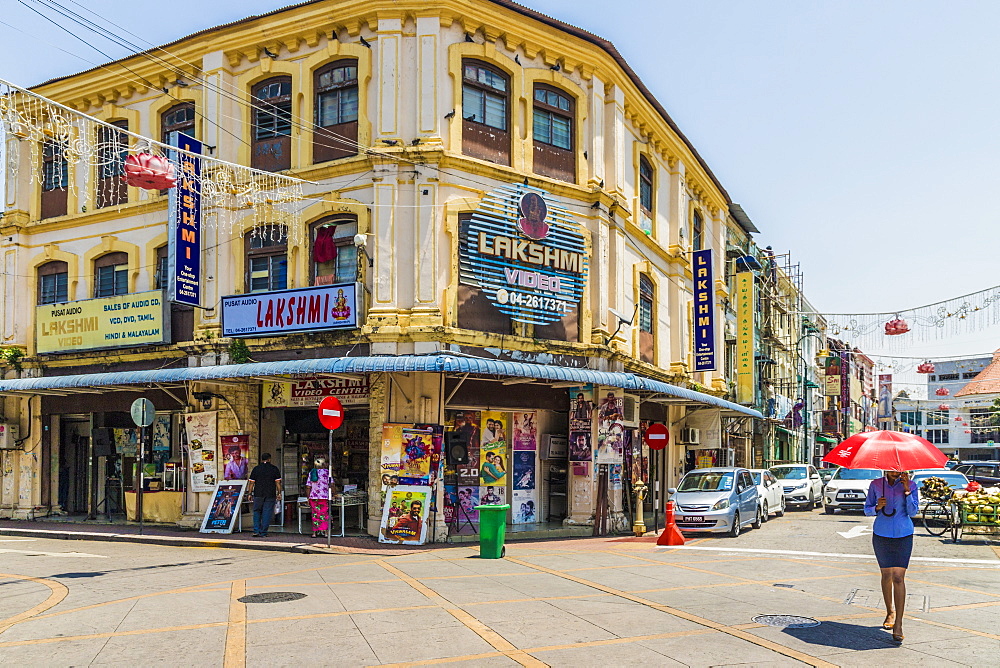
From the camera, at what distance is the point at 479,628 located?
9.02 metres

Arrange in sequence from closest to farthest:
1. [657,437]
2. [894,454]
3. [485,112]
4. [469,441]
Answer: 1. [894,454]
2. [469,441]
3. [485,112]
4. [657,437]

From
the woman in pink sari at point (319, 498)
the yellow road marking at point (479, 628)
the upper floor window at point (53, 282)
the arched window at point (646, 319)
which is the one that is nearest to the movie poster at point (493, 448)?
the woman in pink sari at point (319, 498)

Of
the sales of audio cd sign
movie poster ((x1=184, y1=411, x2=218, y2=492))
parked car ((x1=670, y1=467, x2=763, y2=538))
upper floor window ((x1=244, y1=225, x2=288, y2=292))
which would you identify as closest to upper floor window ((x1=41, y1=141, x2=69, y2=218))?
upper floor window ((x1=244, y1=225, x2=288, y2=292))

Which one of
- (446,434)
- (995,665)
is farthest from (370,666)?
(446,434)

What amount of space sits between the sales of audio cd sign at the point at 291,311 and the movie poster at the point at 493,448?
12.8 feet

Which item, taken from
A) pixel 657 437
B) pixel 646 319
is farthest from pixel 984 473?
pixel 657 437

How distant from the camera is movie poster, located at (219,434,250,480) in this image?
1995 cm

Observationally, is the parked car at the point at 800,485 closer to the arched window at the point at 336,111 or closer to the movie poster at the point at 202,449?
the movie poster at the point at 202,449

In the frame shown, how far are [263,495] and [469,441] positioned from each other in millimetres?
4607

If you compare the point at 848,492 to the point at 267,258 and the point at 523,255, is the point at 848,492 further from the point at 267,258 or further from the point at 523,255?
the point at 267,258

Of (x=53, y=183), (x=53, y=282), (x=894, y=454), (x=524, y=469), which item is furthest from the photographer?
(x=53, y=183)

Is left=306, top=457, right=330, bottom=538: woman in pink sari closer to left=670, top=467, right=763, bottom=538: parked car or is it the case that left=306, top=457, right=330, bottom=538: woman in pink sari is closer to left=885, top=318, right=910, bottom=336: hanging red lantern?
left=670, top=467, right=763, bottom=538: parked car

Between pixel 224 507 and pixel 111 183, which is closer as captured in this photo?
pixel 224 507

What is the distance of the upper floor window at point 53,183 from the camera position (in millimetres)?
23828
